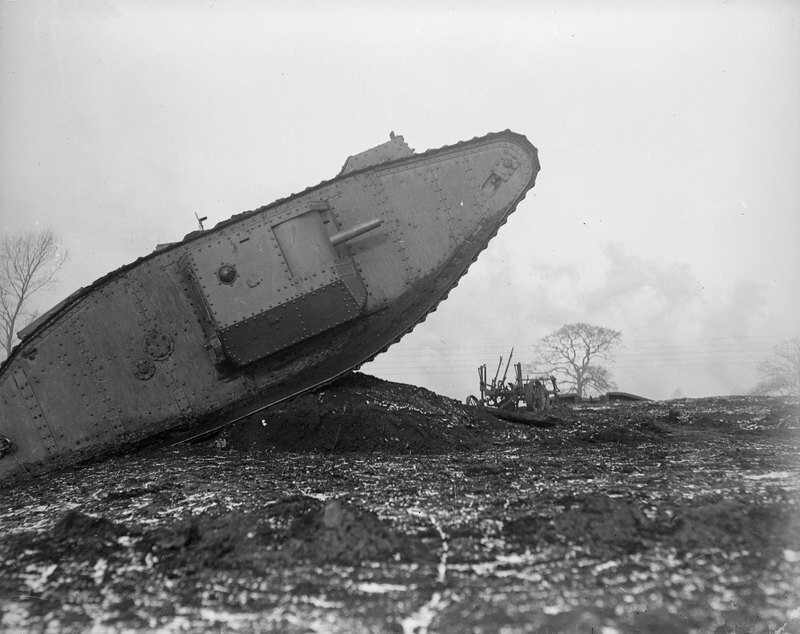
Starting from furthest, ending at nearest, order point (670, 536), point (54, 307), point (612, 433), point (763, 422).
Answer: point (763, 422), point (612, 433), point (54, 307), point (670, 536)

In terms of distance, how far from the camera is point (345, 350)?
6.73 m

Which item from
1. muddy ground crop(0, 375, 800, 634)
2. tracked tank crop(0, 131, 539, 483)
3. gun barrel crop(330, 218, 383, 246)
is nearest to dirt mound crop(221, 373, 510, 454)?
tracked tank crop(0, 131, 539, 483)

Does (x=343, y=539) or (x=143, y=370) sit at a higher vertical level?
(x=143, y=370)

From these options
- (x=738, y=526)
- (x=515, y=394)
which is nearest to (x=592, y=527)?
(x=738, y=526)

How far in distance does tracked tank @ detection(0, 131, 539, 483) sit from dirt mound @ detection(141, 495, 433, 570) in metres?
3.53

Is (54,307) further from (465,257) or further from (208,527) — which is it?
(465,257)

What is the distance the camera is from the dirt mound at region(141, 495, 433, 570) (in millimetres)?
2461

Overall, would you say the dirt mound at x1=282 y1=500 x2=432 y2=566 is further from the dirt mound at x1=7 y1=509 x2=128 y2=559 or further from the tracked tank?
the tracked tank

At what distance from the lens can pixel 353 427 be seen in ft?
19.4

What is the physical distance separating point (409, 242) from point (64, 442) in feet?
16.9

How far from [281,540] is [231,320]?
12.8ft

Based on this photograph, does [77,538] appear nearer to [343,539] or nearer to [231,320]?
[343,539]

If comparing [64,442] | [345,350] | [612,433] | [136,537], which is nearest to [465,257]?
[345,350]

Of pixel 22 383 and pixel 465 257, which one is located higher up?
pixel 22 383
